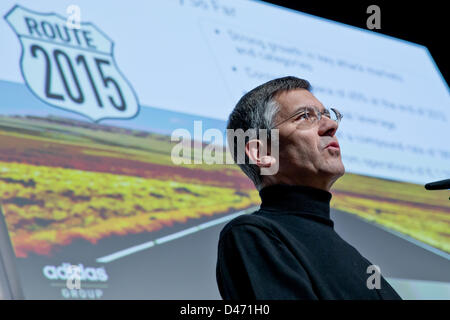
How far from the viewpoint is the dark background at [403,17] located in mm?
2869

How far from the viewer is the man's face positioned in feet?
3.72

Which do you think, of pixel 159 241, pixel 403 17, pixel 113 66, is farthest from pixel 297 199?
pixel 403 17

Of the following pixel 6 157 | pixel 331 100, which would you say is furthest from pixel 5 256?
pixel 331 100

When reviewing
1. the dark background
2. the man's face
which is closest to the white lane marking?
the man's face

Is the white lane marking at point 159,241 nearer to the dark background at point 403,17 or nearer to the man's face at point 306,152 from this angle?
the man's face at point 306,152

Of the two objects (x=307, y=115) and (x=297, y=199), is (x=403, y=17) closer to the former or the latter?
(x=307, y=115)

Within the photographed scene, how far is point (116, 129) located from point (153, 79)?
10.9 inches

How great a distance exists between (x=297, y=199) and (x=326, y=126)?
176mm

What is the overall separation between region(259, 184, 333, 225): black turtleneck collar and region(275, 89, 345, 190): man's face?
0.09 feet

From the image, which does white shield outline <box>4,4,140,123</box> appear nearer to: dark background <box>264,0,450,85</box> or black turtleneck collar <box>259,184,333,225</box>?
dark background <box>264,0,450,85</box>

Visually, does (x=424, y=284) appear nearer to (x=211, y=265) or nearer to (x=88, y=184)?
(x=211, y=265)

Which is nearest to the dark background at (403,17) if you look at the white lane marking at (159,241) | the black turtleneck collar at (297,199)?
the white lane marking at (159,241)

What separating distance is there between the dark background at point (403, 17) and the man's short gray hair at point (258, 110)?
1579 mm

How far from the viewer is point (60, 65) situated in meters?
2.06
